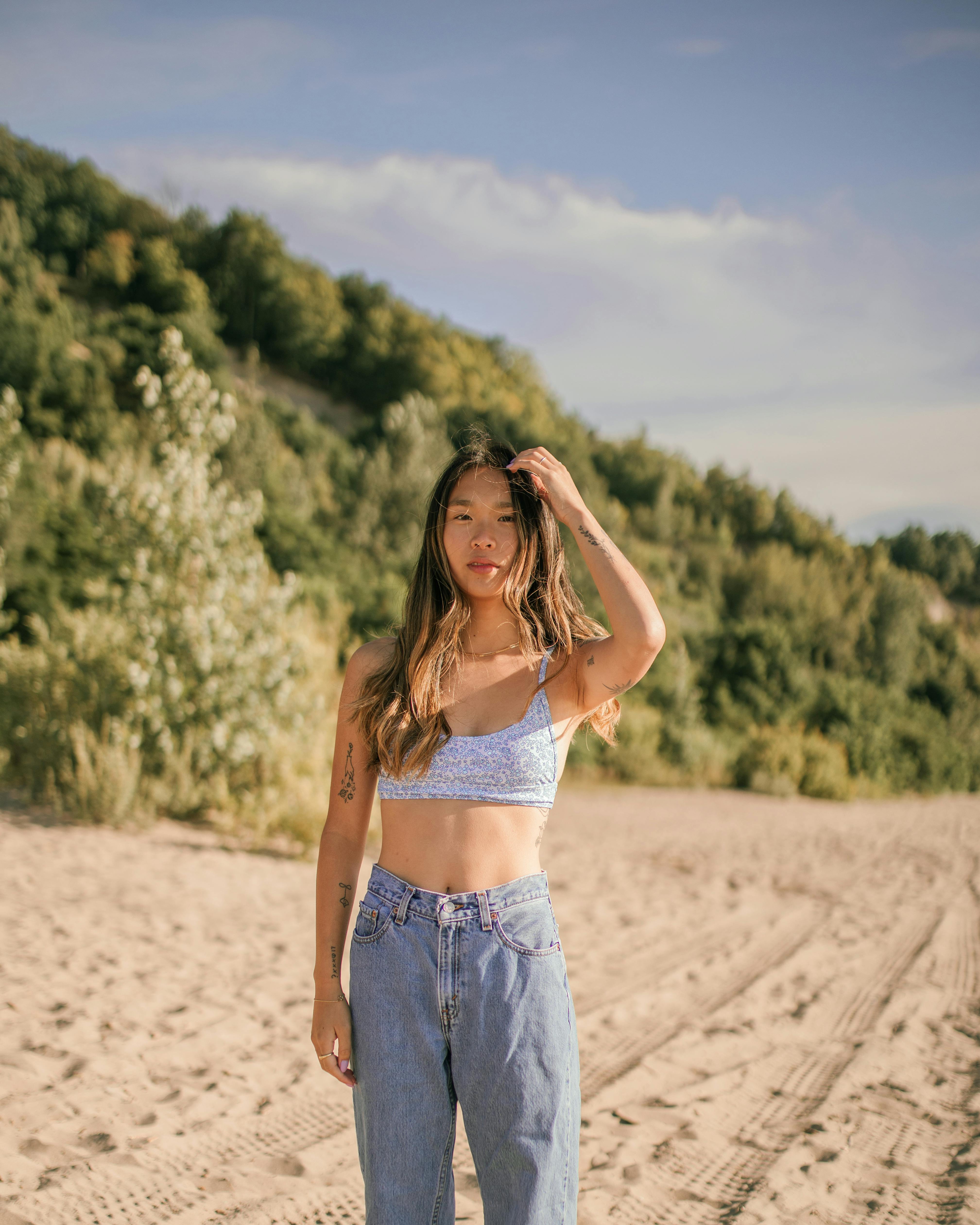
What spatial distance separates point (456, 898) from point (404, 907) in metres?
0.10

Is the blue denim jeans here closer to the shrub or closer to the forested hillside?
the forested hillside

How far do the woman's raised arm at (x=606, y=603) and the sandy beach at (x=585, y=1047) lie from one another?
197 cm

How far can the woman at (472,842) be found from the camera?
5.28ft

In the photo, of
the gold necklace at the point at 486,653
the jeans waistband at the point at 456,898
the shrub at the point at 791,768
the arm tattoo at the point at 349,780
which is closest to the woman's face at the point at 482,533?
the gold necklace at the point at 486,653

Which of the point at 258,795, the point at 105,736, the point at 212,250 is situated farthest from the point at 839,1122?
the point at 212,250

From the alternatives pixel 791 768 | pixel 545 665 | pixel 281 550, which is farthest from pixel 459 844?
pixel 791 768

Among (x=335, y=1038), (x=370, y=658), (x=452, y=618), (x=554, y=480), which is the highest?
(x=554, y=480)

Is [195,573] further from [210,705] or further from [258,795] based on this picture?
[258,795]

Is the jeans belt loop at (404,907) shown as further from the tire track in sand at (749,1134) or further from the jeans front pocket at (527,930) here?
the tire track in sand at (749,1134)

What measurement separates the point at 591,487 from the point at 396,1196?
36.2 m

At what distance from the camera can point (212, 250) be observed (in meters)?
50.9

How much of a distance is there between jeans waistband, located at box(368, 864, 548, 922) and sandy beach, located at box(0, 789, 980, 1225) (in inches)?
64.6

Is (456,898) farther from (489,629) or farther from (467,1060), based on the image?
(489,629)

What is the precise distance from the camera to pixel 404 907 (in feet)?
5.49
